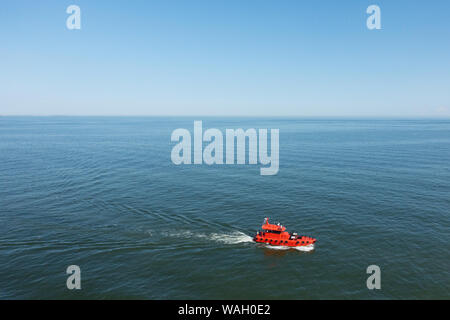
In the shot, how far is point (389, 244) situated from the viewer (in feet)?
177

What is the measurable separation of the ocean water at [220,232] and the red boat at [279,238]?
1.59 meters

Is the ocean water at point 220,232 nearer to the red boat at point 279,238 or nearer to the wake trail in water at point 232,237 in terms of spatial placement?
the wake trail in water at point 232,237

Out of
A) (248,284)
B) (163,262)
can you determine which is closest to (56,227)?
(163,262)

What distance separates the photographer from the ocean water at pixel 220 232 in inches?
1702

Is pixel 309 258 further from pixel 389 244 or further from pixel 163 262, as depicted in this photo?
pixel 163 262

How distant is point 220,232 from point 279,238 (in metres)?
12.6

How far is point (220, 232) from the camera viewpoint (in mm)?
58656

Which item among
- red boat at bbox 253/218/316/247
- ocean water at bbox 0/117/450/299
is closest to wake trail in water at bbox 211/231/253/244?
ocean water at bbox 0/117/450/299

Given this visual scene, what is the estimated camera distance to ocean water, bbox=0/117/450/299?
43.2 meters

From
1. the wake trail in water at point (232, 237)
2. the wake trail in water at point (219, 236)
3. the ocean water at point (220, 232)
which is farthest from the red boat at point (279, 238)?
the wake trail in water at point (219, 236)

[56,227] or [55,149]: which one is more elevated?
[55,149]

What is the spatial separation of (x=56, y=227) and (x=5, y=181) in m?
50.3
